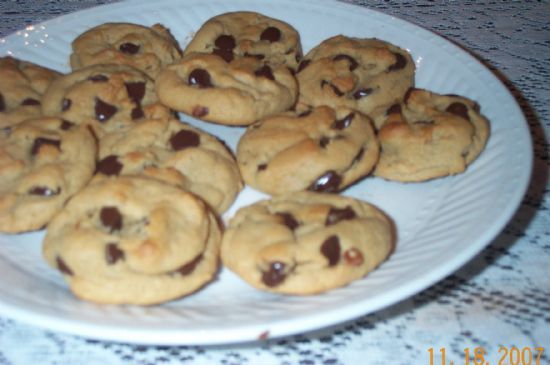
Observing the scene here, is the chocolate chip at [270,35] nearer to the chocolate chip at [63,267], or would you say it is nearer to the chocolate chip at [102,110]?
the chocolate chip at [102,110]

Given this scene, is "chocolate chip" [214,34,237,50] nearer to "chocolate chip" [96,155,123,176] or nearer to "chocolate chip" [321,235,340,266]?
"chocolate chip" [96,155,123,176]

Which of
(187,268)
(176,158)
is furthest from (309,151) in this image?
(187,268)

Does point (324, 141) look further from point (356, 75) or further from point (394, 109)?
point (356, 75)

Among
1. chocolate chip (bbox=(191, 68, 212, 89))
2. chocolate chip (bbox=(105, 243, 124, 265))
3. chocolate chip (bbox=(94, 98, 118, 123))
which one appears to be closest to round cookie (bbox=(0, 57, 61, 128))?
chocolate chip (bbox=(94, 98, 118, 123))

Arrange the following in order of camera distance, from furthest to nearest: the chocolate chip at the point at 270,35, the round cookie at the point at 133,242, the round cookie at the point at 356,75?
the chocolate chip at the point at 270,35, the round cookie at the point at 356,75, the round cookie at the point at 133,242

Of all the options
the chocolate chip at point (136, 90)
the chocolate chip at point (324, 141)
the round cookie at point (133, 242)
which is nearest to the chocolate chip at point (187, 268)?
the round cookie at point (133, 242)

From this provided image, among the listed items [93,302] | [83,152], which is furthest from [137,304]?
[83,152]
